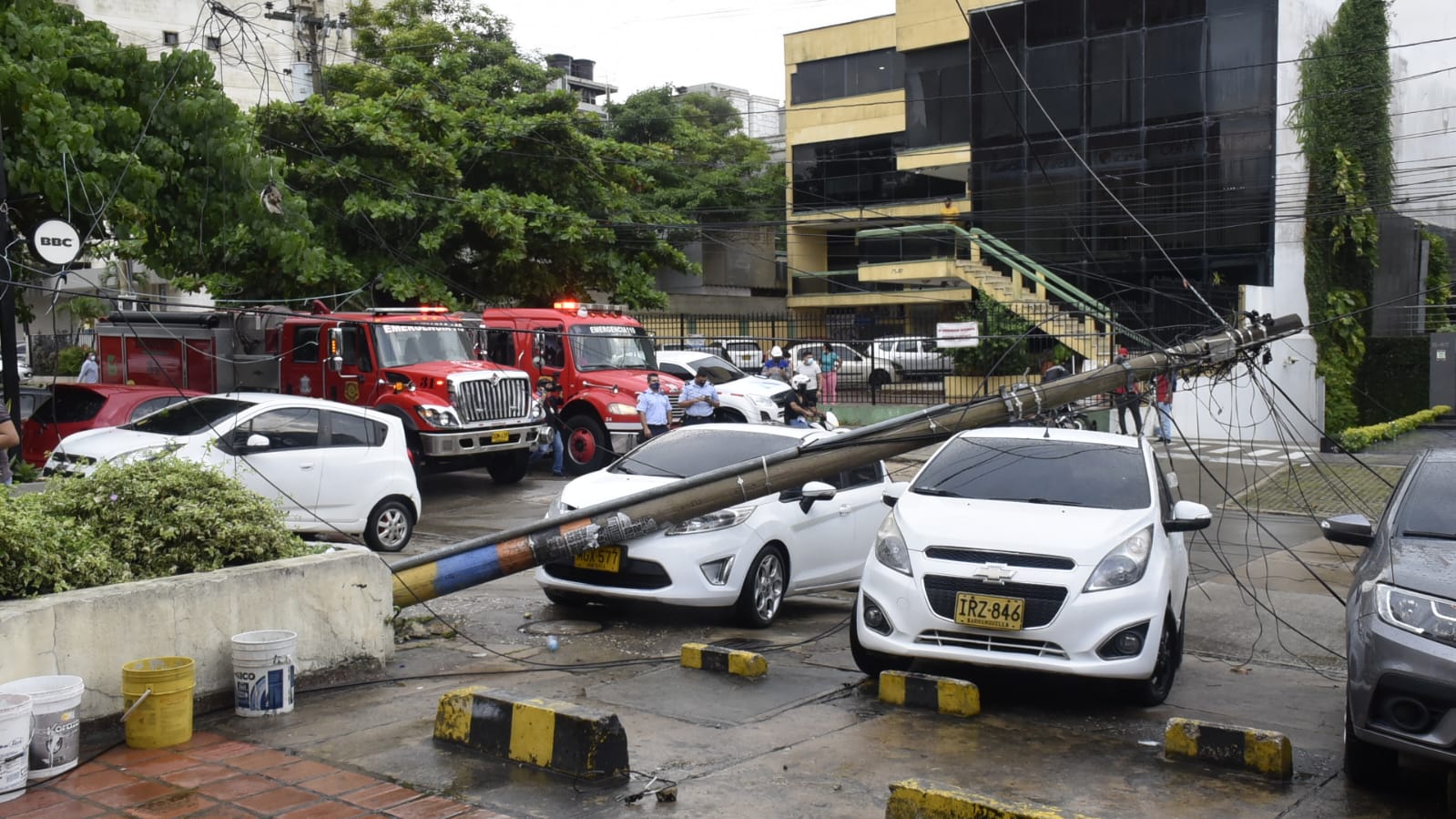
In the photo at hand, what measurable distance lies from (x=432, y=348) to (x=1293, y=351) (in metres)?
19.7

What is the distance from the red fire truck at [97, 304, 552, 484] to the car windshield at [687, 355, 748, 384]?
5.81m

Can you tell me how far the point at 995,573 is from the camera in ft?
23.2

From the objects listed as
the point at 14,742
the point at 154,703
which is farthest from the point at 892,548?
the point at 14,742

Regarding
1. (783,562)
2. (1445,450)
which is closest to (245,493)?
(783,562)

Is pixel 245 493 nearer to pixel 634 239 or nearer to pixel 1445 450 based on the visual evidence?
pixel 1445 450

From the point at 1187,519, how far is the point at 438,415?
11479mm

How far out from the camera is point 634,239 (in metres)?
30.7

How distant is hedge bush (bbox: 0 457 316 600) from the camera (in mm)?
6629

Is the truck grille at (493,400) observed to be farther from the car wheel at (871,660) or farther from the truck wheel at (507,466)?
the car wheel at (871,660)

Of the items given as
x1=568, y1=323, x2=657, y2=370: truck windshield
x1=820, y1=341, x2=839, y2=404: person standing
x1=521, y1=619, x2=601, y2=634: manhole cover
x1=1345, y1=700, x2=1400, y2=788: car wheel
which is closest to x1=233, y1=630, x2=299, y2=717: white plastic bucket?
x1=521, y1=619, x2=601, y2=634: manhole cover

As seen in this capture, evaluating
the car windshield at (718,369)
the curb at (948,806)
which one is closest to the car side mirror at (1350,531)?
the curb at (948,806)

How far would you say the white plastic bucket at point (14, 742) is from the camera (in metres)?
5.29

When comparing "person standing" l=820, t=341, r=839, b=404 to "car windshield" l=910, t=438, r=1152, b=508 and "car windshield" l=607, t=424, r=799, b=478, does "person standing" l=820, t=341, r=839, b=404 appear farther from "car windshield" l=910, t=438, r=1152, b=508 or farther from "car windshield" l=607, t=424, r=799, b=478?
"car windshield" l=910, t=438, r=1152, b=508

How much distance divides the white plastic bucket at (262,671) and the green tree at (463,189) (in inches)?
743
